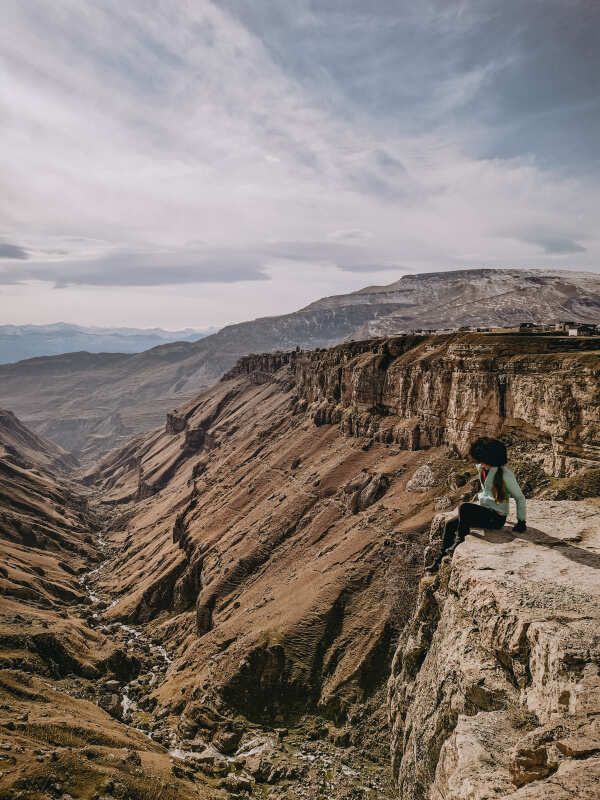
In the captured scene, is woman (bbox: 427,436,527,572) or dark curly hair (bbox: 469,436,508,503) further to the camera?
woman (bbox: 427,436,527,572)

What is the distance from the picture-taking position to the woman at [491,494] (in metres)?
18.1

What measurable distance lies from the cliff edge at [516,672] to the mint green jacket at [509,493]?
3.42ft

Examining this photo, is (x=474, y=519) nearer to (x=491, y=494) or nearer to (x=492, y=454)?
(x=491, y=494)

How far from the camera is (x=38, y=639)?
248 ft

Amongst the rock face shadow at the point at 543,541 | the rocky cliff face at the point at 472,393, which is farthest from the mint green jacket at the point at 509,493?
the rocky cliff face at the point at 472,393

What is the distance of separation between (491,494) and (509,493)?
2.07 feet

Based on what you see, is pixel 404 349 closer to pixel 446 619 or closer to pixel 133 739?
pixel 133 739

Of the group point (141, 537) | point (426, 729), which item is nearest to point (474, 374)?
point (426, 729)

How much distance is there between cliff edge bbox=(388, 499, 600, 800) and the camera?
1161cm

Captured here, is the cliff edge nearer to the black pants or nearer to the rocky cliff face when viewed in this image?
the black pants

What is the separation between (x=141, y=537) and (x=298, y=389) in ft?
220

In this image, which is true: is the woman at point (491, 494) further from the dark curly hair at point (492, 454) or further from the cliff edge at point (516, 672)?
the cliff edge at point (516, 672)

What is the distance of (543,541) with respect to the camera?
18.9m

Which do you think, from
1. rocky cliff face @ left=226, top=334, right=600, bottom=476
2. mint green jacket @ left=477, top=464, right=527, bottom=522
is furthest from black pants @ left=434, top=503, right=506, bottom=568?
rocky cliff face @ left=226, top=334, right=600, bottom=476
